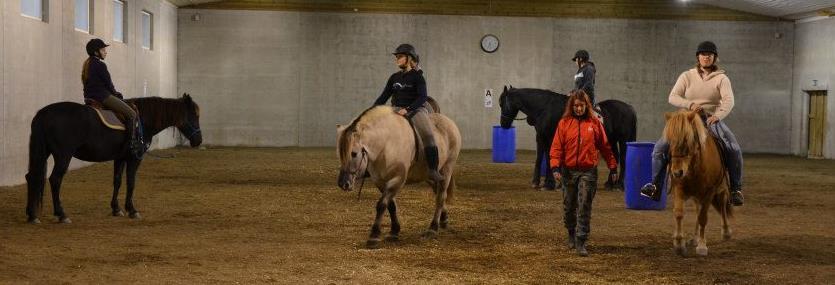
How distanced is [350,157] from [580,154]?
1980 millimetres

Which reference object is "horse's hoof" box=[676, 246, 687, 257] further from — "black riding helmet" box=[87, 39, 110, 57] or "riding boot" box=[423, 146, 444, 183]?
"black riding helmet" box=[87, 39, 110, 57]

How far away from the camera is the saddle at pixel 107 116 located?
965 cm

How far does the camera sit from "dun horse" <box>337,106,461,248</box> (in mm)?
7664

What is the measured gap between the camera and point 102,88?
9.73m

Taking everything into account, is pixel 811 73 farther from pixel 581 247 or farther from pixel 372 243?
pixel 372 243

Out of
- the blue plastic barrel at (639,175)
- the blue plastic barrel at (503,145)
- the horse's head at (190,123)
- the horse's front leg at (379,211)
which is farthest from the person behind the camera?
the blue plastic barrel at (503,145)

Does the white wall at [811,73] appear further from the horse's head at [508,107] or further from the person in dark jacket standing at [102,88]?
the person in dark jacket standing at [102,88]

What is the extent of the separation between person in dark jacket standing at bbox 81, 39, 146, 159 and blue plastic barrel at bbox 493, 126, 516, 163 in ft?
42.2

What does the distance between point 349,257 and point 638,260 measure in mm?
2437

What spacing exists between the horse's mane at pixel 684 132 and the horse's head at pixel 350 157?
8.43ft

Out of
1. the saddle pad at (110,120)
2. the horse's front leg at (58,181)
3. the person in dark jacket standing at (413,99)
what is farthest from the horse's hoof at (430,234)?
the horse's front leg at (58,181)

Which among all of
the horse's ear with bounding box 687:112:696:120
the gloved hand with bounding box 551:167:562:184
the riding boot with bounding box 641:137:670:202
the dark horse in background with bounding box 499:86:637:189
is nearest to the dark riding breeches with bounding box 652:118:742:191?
the riding boot with bounding box 641:137:670:202

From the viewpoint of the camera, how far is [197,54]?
90.3ft

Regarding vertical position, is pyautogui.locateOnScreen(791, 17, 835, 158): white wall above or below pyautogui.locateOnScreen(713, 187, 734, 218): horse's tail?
above
